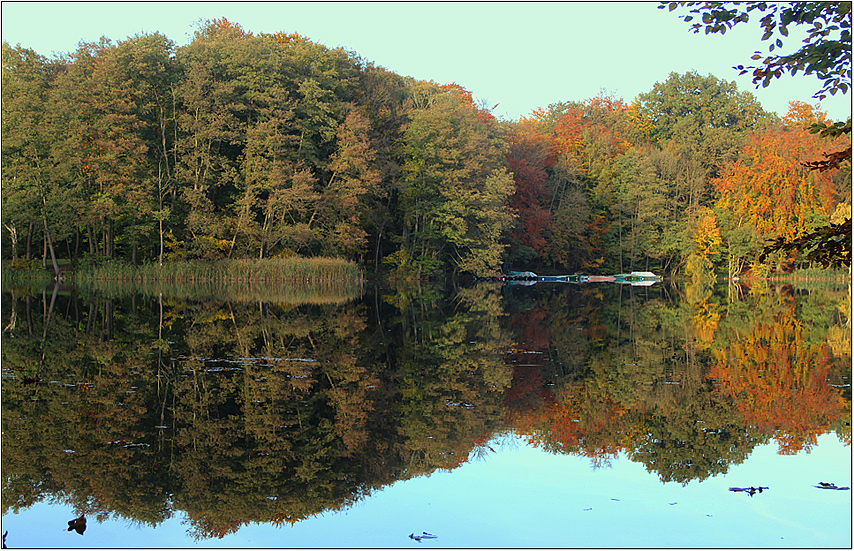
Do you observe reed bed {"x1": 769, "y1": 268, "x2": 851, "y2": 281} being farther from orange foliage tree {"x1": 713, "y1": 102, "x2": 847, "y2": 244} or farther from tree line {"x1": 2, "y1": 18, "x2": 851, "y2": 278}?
Answer: orange foliage tree {"x1": 713, "y1": 102, "x2": 847, "y2": 244}

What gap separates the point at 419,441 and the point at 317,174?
37367mm

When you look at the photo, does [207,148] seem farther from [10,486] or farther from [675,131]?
[675,131]

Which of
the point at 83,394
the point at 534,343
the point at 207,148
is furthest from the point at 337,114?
the point at 83,394

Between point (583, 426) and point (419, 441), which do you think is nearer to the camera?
point (419, 441)

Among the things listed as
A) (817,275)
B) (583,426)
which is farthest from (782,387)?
(817,275)

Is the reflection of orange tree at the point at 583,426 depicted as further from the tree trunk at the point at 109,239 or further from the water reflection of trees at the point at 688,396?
the tree trunk at the point at 109,239

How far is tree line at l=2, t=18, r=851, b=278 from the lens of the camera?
3728 centimetres

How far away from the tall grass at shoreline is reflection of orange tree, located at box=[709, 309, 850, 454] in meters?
24.2

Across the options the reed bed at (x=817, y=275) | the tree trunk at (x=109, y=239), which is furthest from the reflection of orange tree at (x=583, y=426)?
the reed bed at (x=817, y=275)

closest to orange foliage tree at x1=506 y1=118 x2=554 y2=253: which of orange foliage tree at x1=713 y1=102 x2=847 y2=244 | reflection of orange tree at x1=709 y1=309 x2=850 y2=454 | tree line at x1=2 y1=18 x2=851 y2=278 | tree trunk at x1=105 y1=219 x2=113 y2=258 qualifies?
tree line at x1=2 y1=18 x2=851 y2=278

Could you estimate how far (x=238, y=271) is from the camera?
35.9 meters

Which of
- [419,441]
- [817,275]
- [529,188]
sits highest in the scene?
[529,188]

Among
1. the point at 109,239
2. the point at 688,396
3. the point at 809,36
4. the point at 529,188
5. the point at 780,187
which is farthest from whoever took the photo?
the point at 529,188

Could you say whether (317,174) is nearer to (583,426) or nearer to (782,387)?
(782,387)
